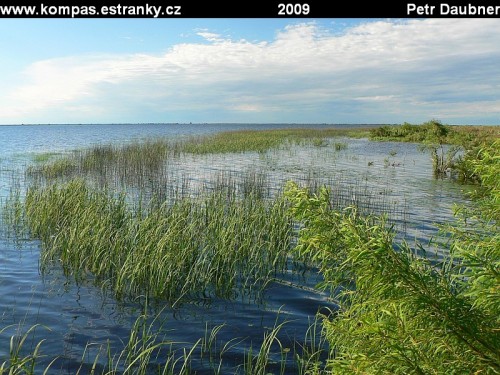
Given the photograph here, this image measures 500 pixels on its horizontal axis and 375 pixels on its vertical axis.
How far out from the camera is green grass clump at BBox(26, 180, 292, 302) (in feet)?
26.0

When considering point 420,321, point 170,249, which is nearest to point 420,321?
point 420,321

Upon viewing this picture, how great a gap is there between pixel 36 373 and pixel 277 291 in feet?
15.5

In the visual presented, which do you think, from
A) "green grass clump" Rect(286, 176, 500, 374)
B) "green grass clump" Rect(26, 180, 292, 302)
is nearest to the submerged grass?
"green grass clump" Rect(286, 176, 500, 374)

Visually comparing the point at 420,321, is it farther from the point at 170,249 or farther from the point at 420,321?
the point at 170,249

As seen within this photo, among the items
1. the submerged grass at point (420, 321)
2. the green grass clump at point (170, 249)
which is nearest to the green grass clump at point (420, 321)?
the submerged grass at point (420, 321)

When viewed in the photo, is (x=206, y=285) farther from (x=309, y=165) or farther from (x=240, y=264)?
(x=309, y=165)

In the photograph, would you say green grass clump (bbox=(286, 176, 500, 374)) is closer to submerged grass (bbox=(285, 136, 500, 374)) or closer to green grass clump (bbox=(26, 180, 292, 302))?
submerged grass (bbox=(285, 136, 500, 374))

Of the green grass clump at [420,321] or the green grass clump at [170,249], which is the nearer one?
the green grass clump at [420,321]

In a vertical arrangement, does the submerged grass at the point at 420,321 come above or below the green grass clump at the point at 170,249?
above

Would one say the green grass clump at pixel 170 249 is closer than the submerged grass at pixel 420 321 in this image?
No

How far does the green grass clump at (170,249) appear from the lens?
7.93 meters

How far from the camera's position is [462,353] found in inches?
100

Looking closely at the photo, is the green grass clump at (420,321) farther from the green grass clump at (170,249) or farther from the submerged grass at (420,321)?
the green grass clump at (170,249)

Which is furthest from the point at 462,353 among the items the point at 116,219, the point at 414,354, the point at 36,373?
the point at 116,219
